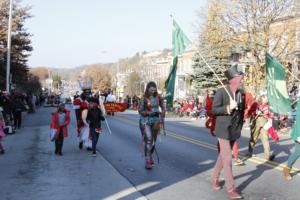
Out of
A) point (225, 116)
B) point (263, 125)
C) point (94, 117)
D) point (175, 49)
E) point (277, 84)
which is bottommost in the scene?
point (263, 125)

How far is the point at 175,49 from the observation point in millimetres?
11820

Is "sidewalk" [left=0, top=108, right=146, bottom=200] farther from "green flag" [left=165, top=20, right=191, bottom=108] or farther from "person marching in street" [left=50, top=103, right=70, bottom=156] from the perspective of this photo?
"green flag" [left=165, top=20, right=191, bottom=108]

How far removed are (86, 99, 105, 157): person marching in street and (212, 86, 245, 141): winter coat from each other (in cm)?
552

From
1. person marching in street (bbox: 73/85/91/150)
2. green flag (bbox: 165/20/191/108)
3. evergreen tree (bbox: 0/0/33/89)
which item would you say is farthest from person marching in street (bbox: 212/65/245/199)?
evergreen tree (bbox: 0/0/33/89)

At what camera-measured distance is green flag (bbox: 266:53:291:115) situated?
33.7 ft

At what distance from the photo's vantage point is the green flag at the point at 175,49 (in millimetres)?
11492

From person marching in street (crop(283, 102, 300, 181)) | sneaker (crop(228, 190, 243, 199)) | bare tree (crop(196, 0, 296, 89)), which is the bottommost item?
sneaker (crop(228, 190, 243, 199))

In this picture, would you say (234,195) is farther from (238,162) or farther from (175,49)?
(175,49)

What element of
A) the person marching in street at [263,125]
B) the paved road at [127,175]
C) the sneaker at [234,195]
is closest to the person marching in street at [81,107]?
the paved road at [127,175]

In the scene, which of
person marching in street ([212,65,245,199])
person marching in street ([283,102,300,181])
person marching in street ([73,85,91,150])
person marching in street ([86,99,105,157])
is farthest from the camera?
person marching in street ([73,85,91,150])

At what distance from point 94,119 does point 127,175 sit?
3.72 meters

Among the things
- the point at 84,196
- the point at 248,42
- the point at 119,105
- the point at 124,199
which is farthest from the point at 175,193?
the point at 248,42

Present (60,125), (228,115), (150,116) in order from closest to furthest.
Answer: (228,115), (150,116), (60,125)

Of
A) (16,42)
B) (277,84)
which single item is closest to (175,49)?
(277,84)
